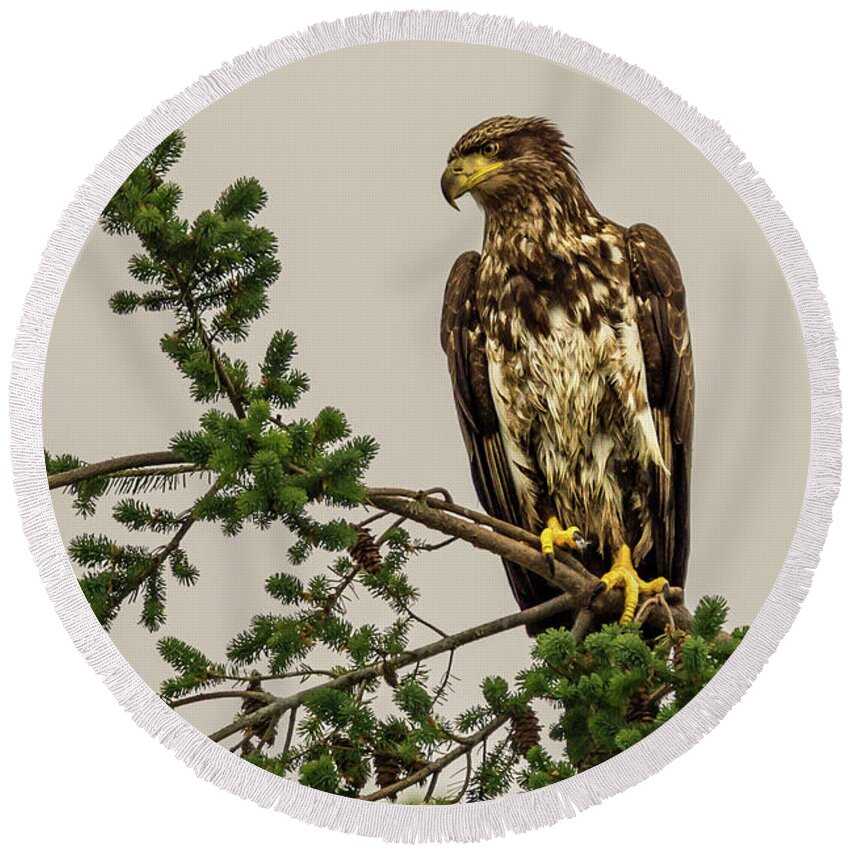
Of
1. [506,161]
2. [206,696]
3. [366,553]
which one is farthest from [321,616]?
[506,161]

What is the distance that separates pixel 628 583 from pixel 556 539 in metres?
0.15

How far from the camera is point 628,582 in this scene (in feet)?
7.63

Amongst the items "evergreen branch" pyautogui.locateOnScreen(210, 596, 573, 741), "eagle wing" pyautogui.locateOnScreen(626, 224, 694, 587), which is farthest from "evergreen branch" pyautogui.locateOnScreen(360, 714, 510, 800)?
"eagle wing" pyautogui.locateOnScreen(626, 224, 694, 587)

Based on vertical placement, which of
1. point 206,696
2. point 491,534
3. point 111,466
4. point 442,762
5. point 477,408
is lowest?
point 442,762

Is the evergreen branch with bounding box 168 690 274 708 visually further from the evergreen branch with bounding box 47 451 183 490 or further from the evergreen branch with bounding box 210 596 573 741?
the evergreen branch with bounding box 47 451 183 490

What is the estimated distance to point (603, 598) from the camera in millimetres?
2316

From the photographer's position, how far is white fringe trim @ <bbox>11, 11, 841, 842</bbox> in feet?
7.46

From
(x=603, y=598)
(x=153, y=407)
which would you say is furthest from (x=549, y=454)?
(x=153, y=407)

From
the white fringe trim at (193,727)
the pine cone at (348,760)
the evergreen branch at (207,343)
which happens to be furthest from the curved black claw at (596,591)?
the evergreen branch at (207,343)

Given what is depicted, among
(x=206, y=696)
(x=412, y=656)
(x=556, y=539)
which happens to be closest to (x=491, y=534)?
(x=556, y=539)

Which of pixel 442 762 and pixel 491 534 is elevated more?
pixel 491 534

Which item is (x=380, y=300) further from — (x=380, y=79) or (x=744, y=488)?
(x=744, y=488)

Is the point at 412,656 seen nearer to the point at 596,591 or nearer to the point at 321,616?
the point at 321,616

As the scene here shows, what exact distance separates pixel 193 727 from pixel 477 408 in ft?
2.53
